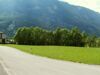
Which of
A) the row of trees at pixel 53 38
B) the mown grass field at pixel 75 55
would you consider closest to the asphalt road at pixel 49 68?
the mown grass field at pixel 75 55

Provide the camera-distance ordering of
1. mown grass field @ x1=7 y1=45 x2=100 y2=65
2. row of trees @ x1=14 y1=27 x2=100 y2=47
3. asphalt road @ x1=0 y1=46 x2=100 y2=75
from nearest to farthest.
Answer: asphalt road @ x1=0 y1=46 x2=100 y2=75, mown grass field @ x1=7 y1=45 x2=100 y2=65, row of trees @ x1=14 y1=27 x2=100 y2=47

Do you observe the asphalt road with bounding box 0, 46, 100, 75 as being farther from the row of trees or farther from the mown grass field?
the row of trees

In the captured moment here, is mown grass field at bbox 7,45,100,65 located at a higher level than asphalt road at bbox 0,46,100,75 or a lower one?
lower

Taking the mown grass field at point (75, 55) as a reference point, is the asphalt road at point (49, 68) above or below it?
above

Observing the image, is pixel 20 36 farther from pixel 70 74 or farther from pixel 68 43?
pixel 70 74

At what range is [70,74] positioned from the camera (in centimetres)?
1861

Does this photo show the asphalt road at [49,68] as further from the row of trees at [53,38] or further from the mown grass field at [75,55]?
the row of trees at [53,38]

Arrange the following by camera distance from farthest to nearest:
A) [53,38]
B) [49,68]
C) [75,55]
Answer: [53,38]
[75,55]
[49,68]

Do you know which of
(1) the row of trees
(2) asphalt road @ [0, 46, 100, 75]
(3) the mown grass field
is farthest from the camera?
(1) the row of trees

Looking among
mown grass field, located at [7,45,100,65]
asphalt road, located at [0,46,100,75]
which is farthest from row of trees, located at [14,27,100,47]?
asphalt road, located at [0,46,100,75]

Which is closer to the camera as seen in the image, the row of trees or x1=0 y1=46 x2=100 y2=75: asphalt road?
x1=0 y1=46 x2=100 y2=75: asphalt road

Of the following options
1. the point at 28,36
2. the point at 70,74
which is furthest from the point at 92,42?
the point at 70,74

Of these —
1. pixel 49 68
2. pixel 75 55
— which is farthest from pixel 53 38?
pixel 49 68

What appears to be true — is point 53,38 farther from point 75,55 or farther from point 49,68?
point 49,68
